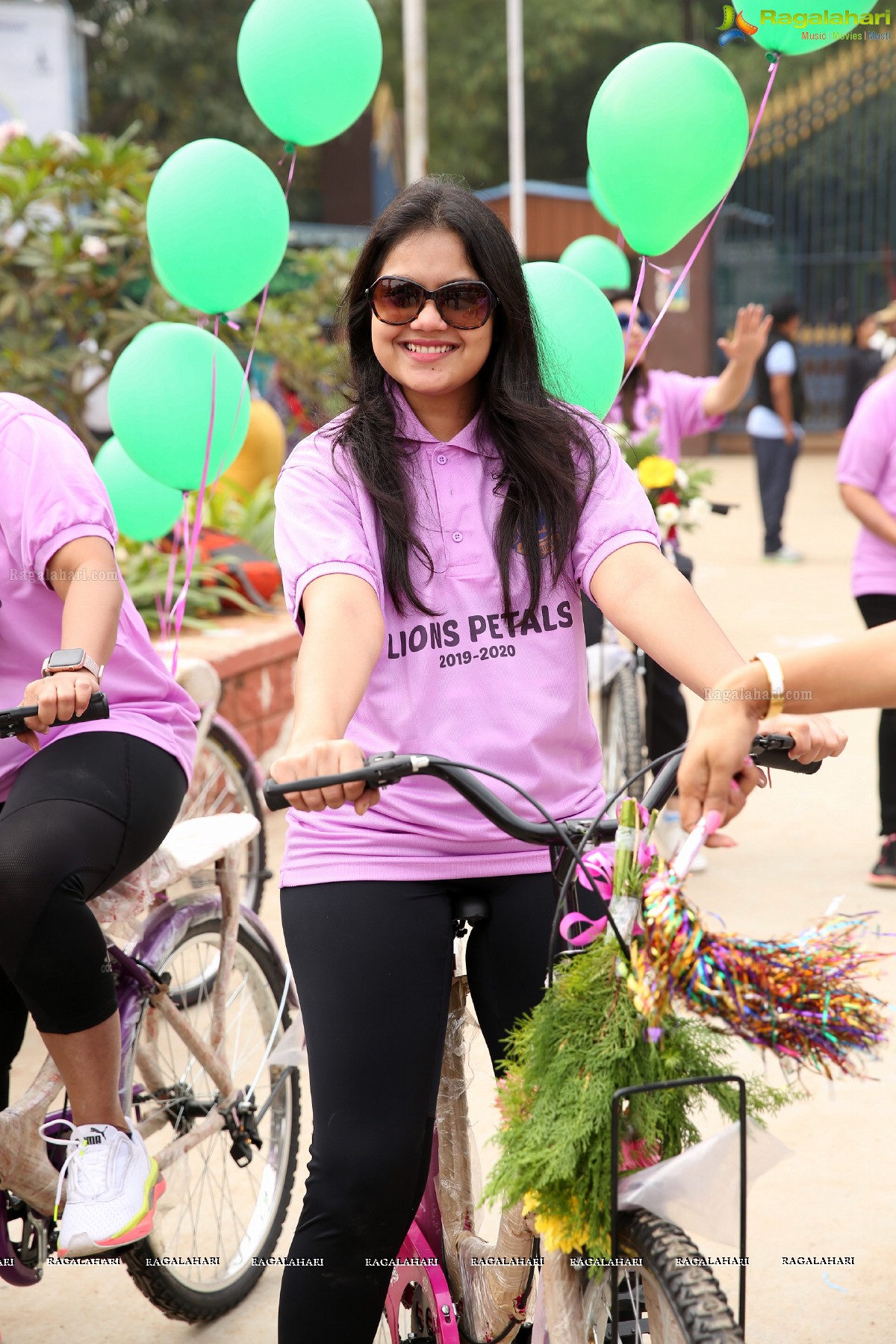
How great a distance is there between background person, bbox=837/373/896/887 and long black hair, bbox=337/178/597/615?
2.94 meters

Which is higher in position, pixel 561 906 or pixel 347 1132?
pixel 561 906

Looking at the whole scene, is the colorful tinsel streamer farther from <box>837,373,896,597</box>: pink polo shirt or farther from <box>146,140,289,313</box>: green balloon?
<box>837,373,896,597</box>: pink polo shirt

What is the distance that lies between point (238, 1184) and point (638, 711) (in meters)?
2.50

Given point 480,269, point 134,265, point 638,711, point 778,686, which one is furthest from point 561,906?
point 134,265

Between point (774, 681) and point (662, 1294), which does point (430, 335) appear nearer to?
point (774, 681)

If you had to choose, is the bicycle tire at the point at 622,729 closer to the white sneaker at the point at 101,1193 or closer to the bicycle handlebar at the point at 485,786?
the white sneaker at the point at 101,1193

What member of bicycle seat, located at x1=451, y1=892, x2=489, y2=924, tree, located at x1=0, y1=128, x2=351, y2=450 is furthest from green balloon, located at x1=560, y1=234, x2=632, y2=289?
bicycle seat, located at x1=451, y1=892, x2=489, y2=924

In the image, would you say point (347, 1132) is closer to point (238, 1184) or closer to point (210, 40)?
point (238, 1184)

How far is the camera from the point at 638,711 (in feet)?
17.3

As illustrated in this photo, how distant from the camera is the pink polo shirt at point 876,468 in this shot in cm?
495

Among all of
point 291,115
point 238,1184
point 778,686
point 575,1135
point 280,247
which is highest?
point 291,115

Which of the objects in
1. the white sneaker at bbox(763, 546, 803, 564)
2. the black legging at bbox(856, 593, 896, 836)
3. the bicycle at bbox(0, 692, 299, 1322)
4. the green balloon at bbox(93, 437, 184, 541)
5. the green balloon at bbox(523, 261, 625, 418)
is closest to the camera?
the bicycle at bbox(0, 692, 299, 1322)

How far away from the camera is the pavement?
2865 mm

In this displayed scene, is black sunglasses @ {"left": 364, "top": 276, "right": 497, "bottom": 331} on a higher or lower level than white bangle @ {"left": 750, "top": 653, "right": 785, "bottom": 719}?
higher
